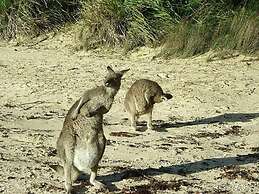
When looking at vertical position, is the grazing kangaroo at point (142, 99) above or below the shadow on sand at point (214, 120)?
above

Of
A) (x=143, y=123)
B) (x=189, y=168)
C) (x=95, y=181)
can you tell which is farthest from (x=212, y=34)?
(x=95, y=181)

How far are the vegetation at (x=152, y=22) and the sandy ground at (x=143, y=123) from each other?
0.36 meters

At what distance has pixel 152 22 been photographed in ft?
47.2

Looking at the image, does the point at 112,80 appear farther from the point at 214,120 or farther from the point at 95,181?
the point at 214,120

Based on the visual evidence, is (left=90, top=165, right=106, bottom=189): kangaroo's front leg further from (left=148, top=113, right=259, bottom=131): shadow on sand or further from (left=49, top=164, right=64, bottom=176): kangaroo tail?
(left=148, top=113, right=259, bottom=131): shadow on sand

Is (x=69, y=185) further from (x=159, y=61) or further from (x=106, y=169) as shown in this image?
(x=159, y=61)

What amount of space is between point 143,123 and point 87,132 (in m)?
3.57

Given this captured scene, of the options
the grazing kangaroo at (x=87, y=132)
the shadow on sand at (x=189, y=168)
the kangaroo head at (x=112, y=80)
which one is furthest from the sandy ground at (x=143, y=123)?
the kangaroo head at (x=112, y=80)

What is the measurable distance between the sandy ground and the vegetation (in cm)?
36

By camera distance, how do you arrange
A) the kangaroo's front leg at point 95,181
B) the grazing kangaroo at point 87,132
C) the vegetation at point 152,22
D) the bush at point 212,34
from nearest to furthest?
the grazing kangaroo at point 87,132 < the kangaroo's front leg at point 95,181 < the bush at point 212,34 < the vegetation at point 152,22

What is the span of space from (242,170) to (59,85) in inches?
196

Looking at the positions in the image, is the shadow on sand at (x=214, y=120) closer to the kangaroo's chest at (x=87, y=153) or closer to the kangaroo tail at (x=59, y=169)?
the kangaroo tail at (x=59, y=169)

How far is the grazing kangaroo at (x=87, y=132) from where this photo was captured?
6520mm

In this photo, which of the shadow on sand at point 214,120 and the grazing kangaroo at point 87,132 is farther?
the shadow on sand at point 214,120
